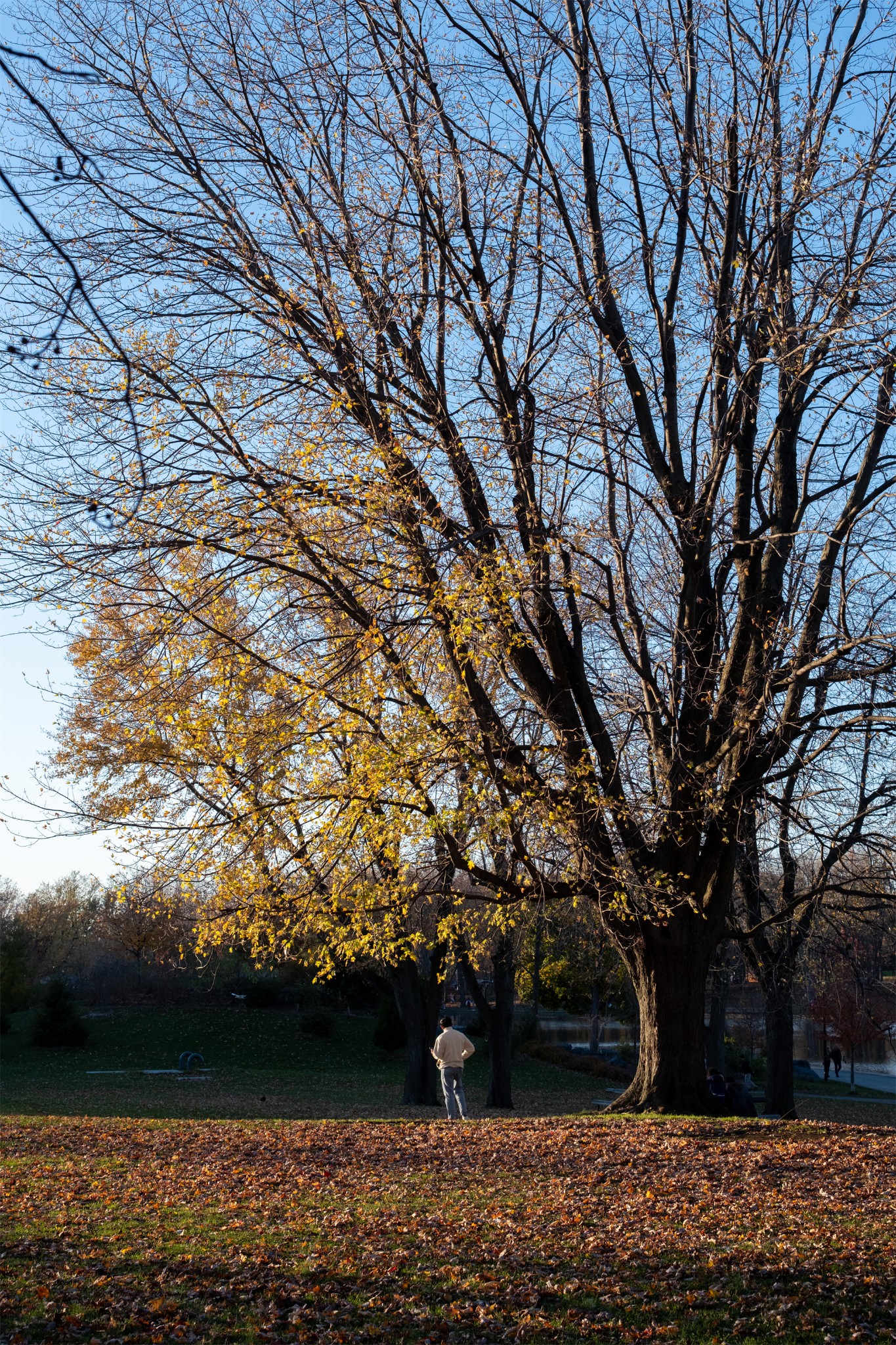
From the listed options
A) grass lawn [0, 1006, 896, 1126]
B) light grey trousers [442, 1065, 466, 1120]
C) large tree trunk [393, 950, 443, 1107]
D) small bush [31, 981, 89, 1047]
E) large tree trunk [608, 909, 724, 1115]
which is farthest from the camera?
small bush [31, 981, 89, 1047]

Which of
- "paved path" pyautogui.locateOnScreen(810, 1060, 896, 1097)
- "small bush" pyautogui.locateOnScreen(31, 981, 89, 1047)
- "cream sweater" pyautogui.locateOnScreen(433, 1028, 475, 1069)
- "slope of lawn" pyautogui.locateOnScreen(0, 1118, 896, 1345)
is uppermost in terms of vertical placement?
"cream sweater" pyautogui.locateOnScreen(433, 1028, 475, 1069)

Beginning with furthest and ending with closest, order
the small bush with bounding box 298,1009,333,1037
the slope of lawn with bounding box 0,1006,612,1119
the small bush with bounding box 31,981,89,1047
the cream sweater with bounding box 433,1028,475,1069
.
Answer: the small bush with bounding box 298,1009,333,1037
the small bush with bounding box 31,981,89,1047
the slope of lawn with bounding box 0,1006,612,1119
the cream sweater with bounding box 433,1028,475,1069

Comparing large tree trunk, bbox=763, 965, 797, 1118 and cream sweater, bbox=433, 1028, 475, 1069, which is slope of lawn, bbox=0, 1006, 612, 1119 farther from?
large tree trunk, bbox=763, 965, 797, 1118

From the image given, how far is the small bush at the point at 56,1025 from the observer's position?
3134cm

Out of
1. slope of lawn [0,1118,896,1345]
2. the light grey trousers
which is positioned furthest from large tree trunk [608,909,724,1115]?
the light grey trousers

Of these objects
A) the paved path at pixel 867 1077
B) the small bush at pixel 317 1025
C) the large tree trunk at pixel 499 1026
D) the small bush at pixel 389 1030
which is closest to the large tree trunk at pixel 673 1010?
the large tree trunk at pixel 499 1026

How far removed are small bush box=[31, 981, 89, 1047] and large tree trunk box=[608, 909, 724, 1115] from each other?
2439cm

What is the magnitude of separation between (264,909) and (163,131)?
7.73m

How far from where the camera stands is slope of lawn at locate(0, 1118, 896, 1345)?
501cm

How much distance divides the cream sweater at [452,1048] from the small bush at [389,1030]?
1948cm

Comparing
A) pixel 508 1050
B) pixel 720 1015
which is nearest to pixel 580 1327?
pixel 508 1050

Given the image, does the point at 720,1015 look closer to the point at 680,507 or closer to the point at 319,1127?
the point at 319,1127

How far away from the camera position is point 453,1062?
13.4 meters

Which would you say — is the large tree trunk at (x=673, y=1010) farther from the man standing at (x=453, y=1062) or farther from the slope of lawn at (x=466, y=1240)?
the man standing at (x=453, y=1062)
